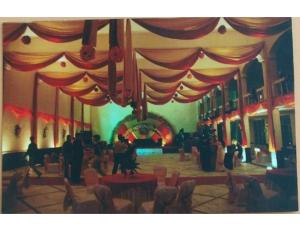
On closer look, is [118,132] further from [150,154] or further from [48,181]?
[48,181]

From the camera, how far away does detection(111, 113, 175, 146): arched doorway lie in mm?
5172

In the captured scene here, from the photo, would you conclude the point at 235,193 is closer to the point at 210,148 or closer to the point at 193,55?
the point at 210,148

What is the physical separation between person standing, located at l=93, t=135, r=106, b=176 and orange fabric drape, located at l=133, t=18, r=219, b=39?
181cm

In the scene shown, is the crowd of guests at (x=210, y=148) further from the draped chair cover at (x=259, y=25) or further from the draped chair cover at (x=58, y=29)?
the draped chair cover at (x=58, y=29)

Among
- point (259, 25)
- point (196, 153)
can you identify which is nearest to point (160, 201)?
point (196, 153)

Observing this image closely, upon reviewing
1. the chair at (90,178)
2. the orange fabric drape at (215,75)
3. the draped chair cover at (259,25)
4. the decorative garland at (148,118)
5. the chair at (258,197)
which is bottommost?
the chair at (258,197)

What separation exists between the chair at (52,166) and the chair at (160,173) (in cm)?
138

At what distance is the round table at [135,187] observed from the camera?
497 cm

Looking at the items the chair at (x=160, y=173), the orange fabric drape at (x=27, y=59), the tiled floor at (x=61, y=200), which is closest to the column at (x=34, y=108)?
the orange fabric drape at (x=27, y=59)

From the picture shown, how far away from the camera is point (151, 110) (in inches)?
206

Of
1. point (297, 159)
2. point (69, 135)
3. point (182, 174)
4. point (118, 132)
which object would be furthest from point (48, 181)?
point (297, 159)

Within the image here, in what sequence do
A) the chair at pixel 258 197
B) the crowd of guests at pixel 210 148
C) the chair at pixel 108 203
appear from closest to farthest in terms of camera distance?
1. the chair at pixel 108 203
2. the chair at pixel 258 197
3. the crowd of guests at pixel 210 148

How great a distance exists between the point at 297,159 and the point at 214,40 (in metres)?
2.12

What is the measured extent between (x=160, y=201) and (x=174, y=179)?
374 mm
